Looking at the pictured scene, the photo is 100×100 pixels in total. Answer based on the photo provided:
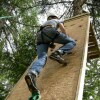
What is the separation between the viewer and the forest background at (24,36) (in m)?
7.82

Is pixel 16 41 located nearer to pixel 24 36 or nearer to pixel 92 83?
pixel 24 36

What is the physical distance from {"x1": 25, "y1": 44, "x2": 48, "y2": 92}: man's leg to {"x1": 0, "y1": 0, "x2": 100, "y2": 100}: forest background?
3466 mm

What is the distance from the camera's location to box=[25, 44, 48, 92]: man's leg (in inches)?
121

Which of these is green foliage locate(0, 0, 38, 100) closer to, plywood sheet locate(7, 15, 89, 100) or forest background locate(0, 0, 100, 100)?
forest background locate(0, 0, 100, 100)

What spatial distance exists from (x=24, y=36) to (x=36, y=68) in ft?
16.9

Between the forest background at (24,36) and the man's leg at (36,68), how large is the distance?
347 cm

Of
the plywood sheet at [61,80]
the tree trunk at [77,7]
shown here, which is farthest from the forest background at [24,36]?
the plywood sheet at [61,80]

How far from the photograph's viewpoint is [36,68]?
3379mm

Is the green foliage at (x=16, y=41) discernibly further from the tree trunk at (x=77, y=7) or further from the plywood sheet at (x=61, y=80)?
the plywood sheet at (x=61, y=80)

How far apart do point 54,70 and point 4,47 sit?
203 inches

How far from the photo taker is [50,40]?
4.18 m

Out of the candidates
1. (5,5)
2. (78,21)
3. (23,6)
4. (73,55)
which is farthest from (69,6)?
(73,55)

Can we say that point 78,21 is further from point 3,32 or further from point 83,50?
point 3,32

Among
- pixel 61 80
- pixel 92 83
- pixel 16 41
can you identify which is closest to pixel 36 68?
pixel 61 80
